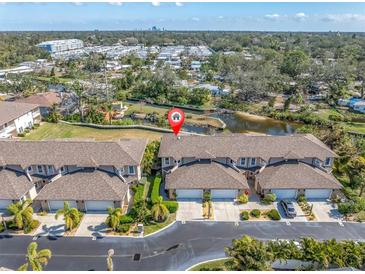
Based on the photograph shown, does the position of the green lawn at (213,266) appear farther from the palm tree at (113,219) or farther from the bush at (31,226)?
the bush at (31,226)

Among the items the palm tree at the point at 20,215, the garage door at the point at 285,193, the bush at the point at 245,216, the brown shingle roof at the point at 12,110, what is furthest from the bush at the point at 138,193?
the brown shingle roof at the point at 12,110

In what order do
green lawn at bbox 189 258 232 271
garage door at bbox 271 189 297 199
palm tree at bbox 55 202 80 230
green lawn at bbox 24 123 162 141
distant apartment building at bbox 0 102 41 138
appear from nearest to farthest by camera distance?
green lawn at bbox 189 258 232 271
palm tree at bbox 55 202 80 230
garage door at bbox 271 189 297 199
distant apartment building at bbox 0 102 41 138
green lawn at bbox 24 123 162 141

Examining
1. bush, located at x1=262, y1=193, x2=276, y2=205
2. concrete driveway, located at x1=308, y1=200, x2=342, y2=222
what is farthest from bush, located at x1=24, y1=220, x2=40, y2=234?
concrete driveway, located at x1=308, y1=200, x2=342, y2=222

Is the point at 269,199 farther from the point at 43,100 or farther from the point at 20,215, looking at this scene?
the point at 43,100

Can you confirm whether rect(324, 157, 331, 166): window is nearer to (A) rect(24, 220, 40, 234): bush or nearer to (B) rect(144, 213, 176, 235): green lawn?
(B) rect(144, 213, 176, 235): green lawn

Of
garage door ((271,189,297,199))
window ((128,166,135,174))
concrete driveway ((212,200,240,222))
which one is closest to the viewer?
concrete driveway ((212,200,240,222))
